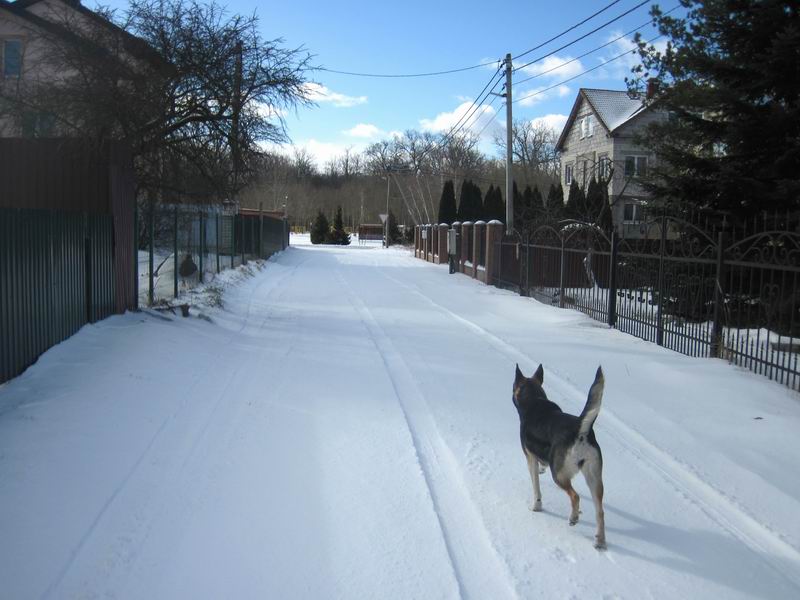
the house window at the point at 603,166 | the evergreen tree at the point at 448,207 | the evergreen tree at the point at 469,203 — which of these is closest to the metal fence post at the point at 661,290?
the house window at the point at 603,166

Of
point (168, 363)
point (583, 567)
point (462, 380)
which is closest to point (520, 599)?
point (583, 567)

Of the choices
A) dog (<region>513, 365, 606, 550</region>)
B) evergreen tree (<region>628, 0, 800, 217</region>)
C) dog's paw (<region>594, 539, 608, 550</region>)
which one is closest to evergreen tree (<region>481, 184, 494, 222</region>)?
evergreen tree (<region>628, 0, 800, 217</region>)

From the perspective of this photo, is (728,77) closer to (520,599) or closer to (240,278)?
(520,599)

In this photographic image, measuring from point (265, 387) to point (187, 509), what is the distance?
3.25 metres

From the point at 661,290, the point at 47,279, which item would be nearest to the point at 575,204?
the point at 661,290

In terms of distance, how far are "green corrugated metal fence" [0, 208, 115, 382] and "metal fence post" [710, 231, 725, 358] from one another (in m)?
8.08

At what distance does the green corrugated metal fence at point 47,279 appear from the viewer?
21.5ft

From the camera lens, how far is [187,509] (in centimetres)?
438

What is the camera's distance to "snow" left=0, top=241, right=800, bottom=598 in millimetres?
3654

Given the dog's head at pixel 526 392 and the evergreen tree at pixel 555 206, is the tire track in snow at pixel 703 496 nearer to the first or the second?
the dog's head at pixel 526 392

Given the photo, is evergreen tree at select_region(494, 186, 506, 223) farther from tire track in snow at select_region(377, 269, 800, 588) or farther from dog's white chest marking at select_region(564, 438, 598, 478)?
dog's white chest marking at select_region(564, 438, 598, 478)

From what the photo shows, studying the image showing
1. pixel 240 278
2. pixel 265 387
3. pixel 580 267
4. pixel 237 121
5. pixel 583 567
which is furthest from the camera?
pixel 240 278

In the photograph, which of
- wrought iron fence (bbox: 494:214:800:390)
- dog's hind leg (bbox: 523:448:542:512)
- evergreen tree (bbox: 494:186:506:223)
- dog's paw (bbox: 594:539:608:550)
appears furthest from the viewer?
evergreen tree (bbox: 494:186:506:223)

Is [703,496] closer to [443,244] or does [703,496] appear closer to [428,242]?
[443,244]
